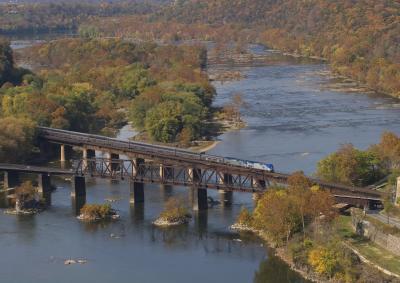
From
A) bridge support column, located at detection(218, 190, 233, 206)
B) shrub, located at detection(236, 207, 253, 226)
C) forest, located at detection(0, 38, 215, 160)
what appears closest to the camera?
shrub, located at detection(236, 207, 253, 226)

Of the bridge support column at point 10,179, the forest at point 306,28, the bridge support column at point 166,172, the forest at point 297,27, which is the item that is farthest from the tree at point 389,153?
the forest at point 297,27

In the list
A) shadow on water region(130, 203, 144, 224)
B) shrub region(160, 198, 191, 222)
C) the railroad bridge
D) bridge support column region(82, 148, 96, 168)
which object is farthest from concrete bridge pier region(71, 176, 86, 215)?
bridge support column region(82, 148, 96, 168)

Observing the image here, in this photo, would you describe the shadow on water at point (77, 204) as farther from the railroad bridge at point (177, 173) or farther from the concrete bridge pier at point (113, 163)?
the concrete bridge pier at point (113, 163)

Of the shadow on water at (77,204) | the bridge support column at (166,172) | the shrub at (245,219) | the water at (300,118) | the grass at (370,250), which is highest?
the grass at (370,250)

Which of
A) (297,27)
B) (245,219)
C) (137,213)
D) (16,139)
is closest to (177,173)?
(137,213)

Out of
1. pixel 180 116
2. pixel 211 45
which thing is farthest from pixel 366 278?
pixel 211 45

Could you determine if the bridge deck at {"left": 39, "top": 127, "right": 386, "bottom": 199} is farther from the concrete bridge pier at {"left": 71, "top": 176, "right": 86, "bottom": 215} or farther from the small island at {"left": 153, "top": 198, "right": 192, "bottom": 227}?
the concrete bridge pier at {"left": 71, "top": 176, "right": 86, "bottom": 215}

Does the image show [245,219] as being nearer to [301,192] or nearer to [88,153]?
[301,192]
